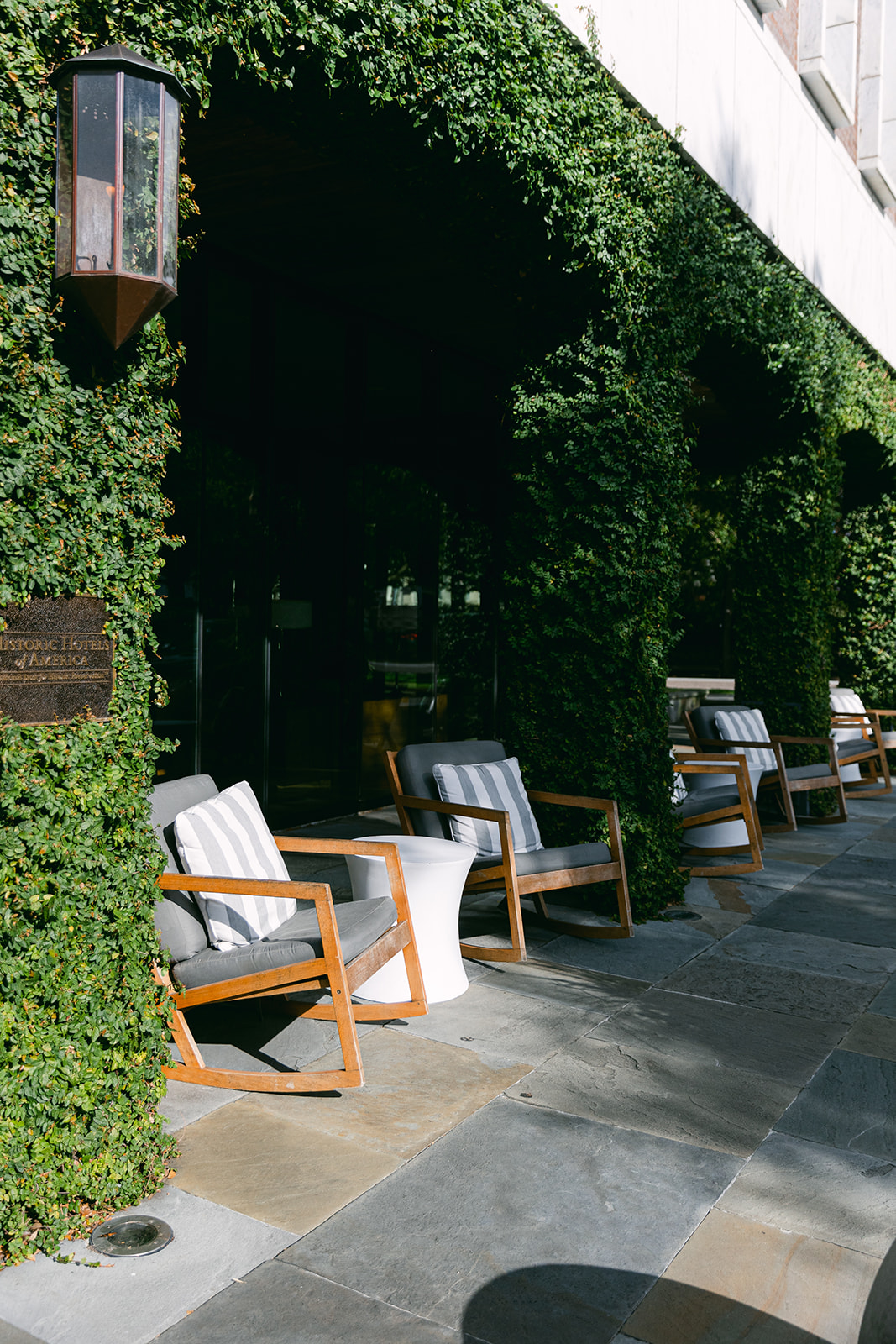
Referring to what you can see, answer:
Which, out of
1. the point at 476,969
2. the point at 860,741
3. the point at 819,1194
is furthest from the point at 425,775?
the point at 860,741

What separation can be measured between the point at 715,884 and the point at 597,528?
2.45m

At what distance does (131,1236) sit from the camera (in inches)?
96.3

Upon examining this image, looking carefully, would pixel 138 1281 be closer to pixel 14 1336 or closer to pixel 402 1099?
pixel 14 1336

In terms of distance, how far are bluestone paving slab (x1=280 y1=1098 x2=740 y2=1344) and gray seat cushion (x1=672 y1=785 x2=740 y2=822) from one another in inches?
141

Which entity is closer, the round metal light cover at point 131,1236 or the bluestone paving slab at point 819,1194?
the round metal light cover at point 131,1236

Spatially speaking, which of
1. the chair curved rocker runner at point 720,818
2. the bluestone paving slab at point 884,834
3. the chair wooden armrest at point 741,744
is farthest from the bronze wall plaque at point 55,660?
the bluestone paving slab at point 884,834

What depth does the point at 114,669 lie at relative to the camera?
2621mm

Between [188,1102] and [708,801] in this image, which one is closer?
[188,1102]

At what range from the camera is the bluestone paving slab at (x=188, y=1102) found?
3084 mm

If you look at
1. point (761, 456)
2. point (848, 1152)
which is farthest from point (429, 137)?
point (761, 456)

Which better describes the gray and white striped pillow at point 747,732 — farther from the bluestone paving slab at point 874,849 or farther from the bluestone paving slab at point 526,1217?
the bluestone paving slab at point 526,1217

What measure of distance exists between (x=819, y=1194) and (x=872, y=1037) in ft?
4.23

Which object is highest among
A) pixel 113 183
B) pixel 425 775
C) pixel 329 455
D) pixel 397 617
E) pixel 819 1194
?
pixel 329 455

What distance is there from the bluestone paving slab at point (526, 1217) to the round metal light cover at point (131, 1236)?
12.2 inches
